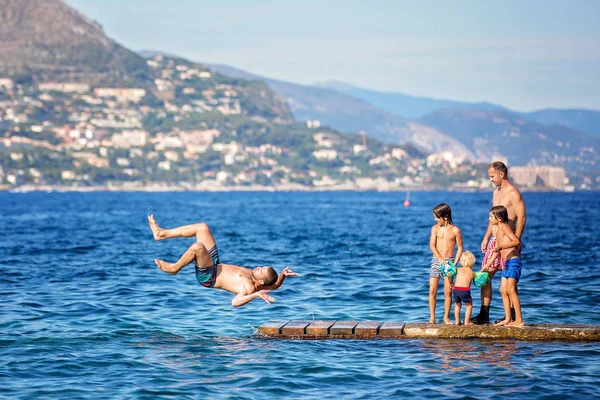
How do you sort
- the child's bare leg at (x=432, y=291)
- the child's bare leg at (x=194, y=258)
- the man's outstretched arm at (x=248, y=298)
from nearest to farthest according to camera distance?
the child's bare leg at (x=194, y=258) → the man's outstretched arm at (x=248, y=298) → the child's bare leg at (x=432, y=291)

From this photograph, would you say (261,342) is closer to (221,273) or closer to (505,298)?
(221,273)

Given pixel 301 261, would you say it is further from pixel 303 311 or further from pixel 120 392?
pixel 120 392

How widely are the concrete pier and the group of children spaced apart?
0.35m

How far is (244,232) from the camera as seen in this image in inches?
2611

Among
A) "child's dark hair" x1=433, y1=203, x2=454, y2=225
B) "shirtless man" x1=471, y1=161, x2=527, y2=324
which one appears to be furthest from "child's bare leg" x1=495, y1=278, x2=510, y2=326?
"child's dark hair" x1=433, y1=203, x2=454, y2=225

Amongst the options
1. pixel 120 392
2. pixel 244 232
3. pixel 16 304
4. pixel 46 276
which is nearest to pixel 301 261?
pixel 46 276

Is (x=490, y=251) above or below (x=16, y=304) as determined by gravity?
above

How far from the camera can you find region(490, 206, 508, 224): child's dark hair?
16891 millimetres

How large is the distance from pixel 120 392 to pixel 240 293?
3409 mm

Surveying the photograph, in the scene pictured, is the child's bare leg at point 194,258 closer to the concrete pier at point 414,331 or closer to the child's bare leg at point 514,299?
the concrete pier at point 414,331

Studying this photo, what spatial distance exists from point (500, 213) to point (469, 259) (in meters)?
1.35

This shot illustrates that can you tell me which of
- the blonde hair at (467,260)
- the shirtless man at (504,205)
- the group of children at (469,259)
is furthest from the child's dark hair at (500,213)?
the blonde hair at (467,260)

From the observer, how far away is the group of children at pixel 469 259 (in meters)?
17.1

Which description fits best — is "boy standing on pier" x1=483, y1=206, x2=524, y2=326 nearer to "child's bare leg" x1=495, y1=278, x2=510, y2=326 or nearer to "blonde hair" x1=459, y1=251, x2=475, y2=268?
"child's bare leg" x1=495, y1=278, x2=510, y2=326
